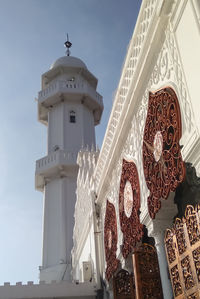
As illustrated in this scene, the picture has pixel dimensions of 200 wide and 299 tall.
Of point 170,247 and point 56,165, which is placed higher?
point 56,165

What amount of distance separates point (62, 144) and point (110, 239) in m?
10.7

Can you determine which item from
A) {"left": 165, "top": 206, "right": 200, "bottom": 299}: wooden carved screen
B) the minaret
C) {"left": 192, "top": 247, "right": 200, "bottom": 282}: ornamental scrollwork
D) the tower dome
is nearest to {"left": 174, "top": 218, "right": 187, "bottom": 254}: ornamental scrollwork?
{"left": 165, "top": 206, "right": 200, "bottom": 299}: wooden carved screen

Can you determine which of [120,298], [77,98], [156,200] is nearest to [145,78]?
[156,200]

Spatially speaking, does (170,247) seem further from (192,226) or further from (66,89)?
(66,89)

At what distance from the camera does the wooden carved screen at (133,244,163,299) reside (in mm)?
5523

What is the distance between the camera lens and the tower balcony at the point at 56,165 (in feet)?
56.2

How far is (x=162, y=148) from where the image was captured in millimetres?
5008

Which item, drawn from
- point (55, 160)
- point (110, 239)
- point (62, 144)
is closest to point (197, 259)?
point (110, 239)

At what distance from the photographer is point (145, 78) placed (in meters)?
5.89

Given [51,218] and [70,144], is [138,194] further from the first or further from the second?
[70,144]

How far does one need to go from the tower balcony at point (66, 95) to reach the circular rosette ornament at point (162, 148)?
46.0 ft

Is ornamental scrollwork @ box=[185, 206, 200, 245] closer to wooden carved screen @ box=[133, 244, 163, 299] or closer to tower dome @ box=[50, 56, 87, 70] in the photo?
wooden carved screen @ box=[133, 244, 163, 299]

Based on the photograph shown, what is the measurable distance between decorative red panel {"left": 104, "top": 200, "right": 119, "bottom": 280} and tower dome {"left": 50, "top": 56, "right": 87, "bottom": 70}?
13766 mm

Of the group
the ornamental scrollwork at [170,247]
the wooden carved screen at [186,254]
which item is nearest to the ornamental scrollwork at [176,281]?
the wooden carved screen at [186,254]
